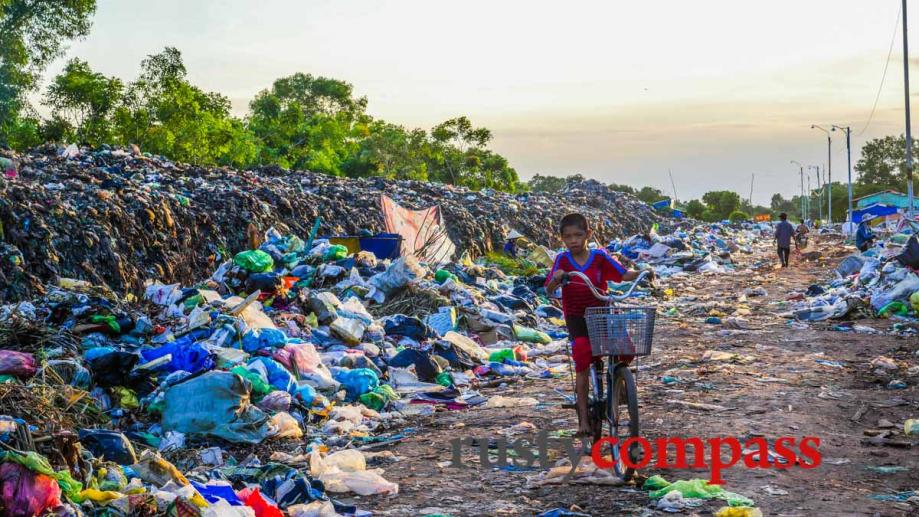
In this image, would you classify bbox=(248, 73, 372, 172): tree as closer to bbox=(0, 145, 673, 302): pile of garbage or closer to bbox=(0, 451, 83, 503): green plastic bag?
bbox=(0, 145, 673, 302): pile of garbage

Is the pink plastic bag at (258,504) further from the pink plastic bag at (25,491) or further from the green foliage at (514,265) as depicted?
the green foliage at (514,265)

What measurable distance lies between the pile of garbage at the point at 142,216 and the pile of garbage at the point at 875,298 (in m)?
8.48

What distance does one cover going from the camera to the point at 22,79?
1121 inches

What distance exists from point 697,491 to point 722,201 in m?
92.8

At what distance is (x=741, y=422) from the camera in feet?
19.6

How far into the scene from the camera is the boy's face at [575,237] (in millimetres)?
4844

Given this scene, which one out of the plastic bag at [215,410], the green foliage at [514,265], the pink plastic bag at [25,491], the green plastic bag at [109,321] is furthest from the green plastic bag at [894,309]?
the pink plastic bag at [25,491]

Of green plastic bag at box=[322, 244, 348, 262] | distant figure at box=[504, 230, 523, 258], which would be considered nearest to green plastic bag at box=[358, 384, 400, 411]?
green plastic bag at box=[322, 244, 348, 262]

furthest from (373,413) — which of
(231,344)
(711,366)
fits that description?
(711,366)

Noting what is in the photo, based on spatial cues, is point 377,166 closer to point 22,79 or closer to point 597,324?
point 22,79

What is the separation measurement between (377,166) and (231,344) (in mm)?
42980

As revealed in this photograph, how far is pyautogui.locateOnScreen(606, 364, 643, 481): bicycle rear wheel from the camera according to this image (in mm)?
4571

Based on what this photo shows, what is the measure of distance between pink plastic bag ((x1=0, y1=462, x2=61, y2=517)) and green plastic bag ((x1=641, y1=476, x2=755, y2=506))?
8.98ft

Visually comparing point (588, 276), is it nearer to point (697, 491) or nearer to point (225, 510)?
point (697, 491)
